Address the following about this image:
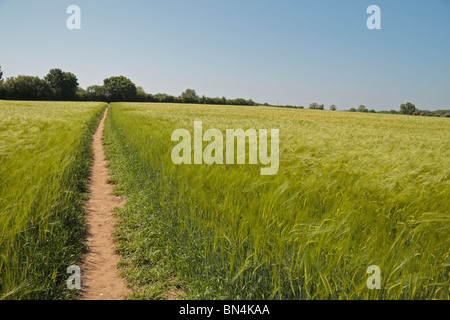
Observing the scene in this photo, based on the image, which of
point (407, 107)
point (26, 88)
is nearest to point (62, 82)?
point (26, 88)

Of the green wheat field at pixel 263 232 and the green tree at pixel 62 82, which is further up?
the green tree at pixel 62 82

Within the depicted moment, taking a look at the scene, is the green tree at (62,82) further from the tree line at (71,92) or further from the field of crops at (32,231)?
the field of crops at (32,231)

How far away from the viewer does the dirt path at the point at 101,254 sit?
2.51 meters

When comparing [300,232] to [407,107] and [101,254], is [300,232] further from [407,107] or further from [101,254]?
[407,107]

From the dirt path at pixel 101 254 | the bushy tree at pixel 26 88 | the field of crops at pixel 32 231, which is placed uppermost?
the bushy tree at pixel 26 88

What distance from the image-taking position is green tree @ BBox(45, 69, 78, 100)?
236 feet

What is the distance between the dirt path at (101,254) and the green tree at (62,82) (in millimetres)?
83149

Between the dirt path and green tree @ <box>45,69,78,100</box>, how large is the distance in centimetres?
8315

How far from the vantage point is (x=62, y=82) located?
73.1 meters

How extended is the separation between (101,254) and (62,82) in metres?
89.2

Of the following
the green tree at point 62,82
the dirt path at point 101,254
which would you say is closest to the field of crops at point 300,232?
the dirt path at point 101,254

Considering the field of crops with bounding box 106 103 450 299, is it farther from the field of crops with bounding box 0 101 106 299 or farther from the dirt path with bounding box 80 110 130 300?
the field of crops with bounding box 0 101 106 299

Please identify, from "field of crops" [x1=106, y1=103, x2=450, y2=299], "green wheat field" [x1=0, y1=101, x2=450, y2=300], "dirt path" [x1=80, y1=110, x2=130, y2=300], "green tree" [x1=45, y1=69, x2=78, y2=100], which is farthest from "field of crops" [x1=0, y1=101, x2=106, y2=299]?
"green tree" [x1=45, y1=69, x2=78, y2=100]

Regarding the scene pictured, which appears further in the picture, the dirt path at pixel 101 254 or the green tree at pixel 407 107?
the green tree at pixel 407 107
